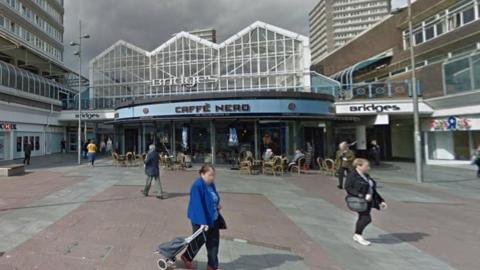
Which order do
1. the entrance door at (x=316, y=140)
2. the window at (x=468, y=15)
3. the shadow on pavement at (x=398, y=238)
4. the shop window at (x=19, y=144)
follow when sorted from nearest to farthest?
the shadow on pavement at (x=398, y=238)
the entrance door at (x=316, y=140)
the window at (x=468, y=15)
the shop window at (x=19, y=144)

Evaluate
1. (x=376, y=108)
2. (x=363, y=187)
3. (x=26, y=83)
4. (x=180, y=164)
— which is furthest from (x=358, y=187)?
(x=26, y=83)

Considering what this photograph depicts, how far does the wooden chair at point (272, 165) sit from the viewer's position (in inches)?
599

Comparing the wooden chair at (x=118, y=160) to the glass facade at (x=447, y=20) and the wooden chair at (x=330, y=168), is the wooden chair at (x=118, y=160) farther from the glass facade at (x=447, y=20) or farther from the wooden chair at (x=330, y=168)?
the glass facade at (x=447, y=20)

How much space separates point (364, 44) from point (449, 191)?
25825mm

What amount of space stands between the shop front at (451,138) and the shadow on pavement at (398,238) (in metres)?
15.4

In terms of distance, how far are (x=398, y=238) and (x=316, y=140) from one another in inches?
521

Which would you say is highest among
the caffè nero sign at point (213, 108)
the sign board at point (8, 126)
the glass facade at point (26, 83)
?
the glass facade at point (26, 83)

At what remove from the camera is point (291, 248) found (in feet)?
17.6

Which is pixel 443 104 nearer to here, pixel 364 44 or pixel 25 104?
pixel 364 44

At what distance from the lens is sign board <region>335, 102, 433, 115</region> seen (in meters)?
21.3

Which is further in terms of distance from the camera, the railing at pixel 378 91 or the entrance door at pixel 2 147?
the entrance door at pixel 2 147

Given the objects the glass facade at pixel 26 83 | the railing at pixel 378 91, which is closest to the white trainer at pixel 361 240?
the railing at pixel 378 91

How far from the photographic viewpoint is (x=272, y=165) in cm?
1517

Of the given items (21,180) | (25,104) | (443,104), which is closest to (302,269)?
(21,180)
